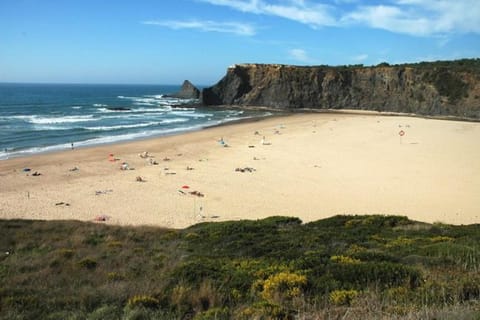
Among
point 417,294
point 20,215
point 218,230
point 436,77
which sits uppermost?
point 436,77

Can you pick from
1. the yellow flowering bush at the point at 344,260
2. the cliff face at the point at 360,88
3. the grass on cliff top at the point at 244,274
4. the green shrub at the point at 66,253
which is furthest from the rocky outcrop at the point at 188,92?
the yellow flowering bush at the point at 344,260

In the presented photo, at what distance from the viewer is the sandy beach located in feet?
56.3

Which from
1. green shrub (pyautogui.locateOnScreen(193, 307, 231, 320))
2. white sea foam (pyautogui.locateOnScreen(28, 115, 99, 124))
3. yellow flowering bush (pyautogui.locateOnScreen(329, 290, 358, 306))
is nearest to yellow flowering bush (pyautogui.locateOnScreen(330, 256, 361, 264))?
yellow flowering bush (pyautogui.locateOnScreen(329, 290, 358, 306))

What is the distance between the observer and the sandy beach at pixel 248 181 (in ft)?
56.3

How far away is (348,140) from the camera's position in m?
37.0

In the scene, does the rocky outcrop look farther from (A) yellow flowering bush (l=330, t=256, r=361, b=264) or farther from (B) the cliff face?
(A) yellow flowering bush (l=330, t=256, r=361, b=264)

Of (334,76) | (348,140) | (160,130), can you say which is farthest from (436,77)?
(160,130)

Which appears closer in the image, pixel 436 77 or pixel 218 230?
pixel 218 230

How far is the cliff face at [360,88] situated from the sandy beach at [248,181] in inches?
1088

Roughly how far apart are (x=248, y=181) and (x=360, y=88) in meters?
57.6

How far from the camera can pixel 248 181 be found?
2230 centimetres

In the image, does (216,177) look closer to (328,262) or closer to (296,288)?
(328,262)

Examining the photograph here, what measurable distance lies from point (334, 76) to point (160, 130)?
137 ft

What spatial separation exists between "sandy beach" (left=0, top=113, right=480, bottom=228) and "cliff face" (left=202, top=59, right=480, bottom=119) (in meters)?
27.6
